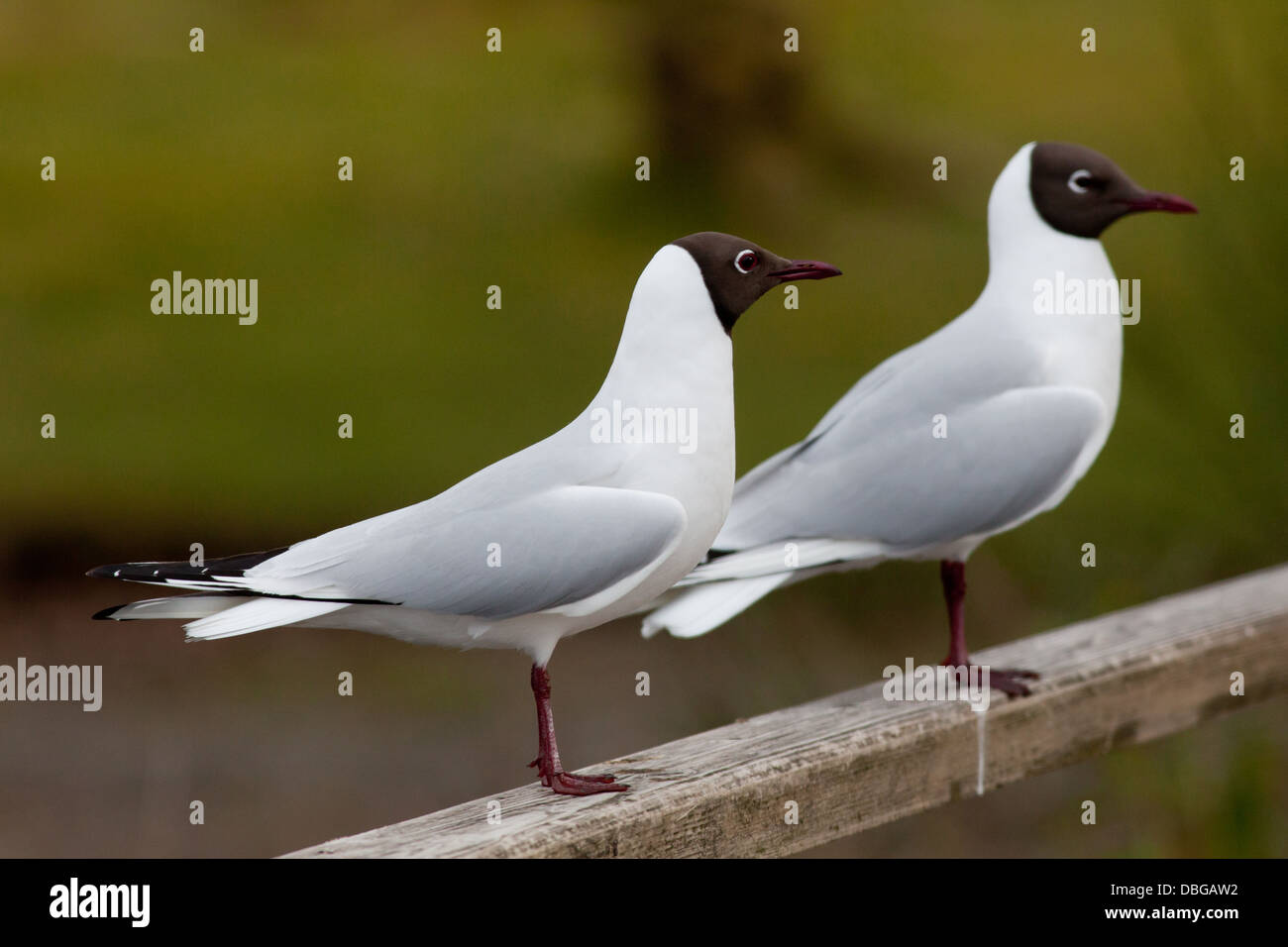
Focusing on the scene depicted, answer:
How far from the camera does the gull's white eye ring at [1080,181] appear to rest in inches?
82.0

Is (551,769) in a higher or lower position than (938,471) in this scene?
lower

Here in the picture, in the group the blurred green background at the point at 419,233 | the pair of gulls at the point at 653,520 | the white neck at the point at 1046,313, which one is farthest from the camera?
the blurred green background at the point at 419,233

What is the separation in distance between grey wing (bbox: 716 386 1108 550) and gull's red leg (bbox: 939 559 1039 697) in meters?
0.13

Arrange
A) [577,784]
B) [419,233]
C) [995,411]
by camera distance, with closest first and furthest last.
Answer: [577,784] → [995,411] → [419,233]

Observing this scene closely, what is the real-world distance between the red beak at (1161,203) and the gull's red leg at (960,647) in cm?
54

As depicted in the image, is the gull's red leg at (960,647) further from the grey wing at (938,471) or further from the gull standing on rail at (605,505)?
the gull standing on rail at (605,505)

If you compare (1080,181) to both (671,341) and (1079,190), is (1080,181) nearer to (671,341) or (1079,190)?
(1079,190)

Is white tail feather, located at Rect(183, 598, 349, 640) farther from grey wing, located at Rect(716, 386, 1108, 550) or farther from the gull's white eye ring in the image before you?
the gull's white eye ring

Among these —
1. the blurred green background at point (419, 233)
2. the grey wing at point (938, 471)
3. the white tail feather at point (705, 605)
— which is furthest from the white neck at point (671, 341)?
the blurred green background at point (419, 233)

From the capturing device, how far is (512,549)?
134 cm

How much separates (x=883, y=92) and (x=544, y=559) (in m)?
2.24

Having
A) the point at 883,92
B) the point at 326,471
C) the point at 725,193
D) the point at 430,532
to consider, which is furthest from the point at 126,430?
the point at 430,532

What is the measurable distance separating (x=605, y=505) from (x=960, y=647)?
911mm

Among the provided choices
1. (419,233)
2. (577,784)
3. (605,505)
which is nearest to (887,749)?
(577,784)
